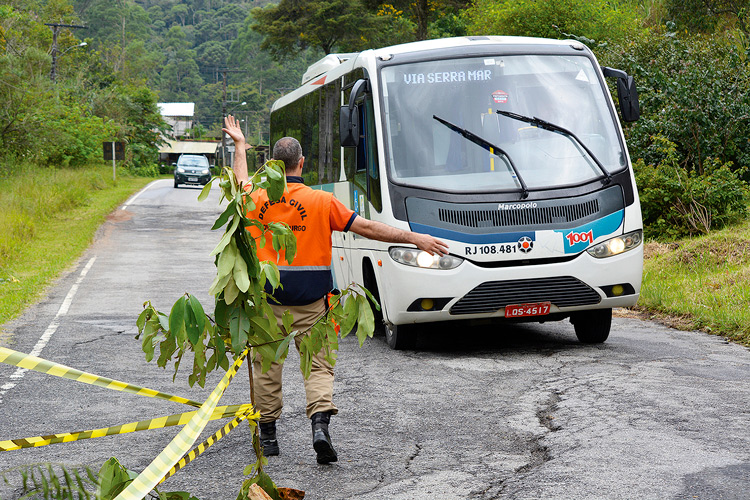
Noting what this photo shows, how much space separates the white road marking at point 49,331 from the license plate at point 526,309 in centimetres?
414

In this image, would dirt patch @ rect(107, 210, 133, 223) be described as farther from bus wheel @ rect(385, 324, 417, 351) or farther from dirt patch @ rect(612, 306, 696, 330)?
bus wheel @ rect(385, 324, 417, 351)

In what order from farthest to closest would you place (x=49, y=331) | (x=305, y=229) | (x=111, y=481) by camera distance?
(x=49, y=331)
(x=305, y=229)
(x=111, y=481)

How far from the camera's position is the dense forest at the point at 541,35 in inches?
595

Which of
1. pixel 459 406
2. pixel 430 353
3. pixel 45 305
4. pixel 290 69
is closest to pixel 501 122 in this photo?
pixel 430 353

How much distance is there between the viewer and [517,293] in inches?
323

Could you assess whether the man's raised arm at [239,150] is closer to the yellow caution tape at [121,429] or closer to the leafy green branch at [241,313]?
the leafy green branch at [241,313]

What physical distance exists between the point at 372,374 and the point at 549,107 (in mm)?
3080

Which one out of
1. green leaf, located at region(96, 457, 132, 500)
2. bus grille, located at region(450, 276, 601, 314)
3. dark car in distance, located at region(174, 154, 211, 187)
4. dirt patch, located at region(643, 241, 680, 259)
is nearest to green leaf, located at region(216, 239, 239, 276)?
green leaf, located at region(96, 457, 132, 500)

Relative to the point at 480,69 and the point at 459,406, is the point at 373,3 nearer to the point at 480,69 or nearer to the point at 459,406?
the point at 480,69

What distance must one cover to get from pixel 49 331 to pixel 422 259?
4645 millimetres

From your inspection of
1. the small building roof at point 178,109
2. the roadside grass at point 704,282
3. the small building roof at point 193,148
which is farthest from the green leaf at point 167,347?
the small building roof at point 178,109

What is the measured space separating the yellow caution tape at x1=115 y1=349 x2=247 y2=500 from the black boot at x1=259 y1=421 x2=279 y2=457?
1.21 meters

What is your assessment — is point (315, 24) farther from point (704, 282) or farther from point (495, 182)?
point (495, 182)

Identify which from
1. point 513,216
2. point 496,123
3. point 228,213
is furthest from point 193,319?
point 496,123
